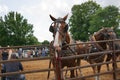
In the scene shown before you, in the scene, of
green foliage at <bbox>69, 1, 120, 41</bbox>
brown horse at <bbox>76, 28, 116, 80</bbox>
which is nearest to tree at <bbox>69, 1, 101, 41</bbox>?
green foliage at <bbox>69, 1, 120, 41</bbox>

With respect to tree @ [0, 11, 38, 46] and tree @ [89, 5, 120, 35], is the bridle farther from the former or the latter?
tree @ [89, 5, 120, 35]

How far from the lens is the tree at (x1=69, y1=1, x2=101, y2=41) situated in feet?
329

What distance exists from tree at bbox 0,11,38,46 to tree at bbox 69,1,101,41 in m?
12.8

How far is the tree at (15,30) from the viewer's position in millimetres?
87688

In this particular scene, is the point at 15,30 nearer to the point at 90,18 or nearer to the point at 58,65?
the point at 90,18

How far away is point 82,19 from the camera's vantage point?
332ft

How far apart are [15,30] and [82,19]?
20253 millimetres

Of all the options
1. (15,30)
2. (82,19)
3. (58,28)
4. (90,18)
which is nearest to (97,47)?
(58,28)

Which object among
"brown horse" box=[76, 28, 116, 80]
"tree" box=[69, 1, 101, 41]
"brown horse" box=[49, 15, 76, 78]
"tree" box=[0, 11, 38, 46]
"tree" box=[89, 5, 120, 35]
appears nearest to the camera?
"brown horse" box=[49, 15, 76, 78]

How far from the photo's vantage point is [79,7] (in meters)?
103

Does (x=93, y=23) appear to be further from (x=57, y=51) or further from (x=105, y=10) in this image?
(x=57, y=51)

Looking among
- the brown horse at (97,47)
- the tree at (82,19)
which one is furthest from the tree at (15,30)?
the brown horse at (97,47)

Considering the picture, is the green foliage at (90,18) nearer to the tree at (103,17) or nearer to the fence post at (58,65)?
the tree at (103,17)

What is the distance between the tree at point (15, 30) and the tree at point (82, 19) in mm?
12835
